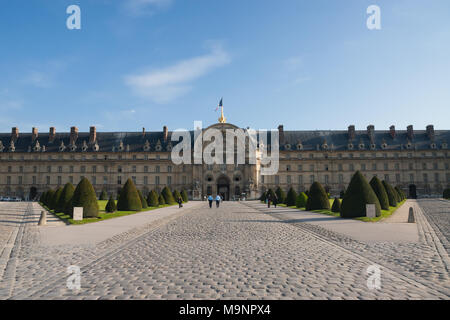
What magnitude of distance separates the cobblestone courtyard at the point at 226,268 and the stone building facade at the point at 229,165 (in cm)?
5168

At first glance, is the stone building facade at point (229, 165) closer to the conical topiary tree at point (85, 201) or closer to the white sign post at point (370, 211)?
the conical topiary tree at point (85, 201)

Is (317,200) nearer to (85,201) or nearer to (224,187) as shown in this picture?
(85,201)

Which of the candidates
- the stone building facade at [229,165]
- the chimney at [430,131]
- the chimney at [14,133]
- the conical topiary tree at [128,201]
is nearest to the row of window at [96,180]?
the stone building facade at [229,165]

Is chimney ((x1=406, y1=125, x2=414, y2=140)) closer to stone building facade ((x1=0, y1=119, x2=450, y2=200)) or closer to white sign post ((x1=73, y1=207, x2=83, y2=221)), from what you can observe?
stone building facade ((x1=0, y1=119, x2=450, y2=200))

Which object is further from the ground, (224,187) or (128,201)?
(224,187)

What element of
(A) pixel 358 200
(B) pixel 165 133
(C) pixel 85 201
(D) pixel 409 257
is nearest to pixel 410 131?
(B) pixel 165 133

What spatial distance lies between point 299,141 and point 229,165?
14818 mm

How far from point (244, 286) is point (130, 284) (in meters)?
1.88

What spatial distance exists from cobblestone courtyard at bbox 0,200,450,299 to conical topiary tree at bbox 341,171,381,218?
783cm

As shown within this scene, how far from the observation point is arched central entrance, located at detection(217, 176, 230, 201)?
206ft

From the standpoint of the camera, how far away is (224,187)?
63219 mm

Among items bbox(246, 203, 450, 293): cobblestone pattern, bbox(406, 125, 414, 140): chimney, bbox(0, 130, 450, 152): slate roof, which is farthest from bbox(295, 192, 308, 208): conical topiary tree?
bbox(406, 125, 414, 140): chimney

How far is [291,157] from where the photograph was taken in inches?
2569
